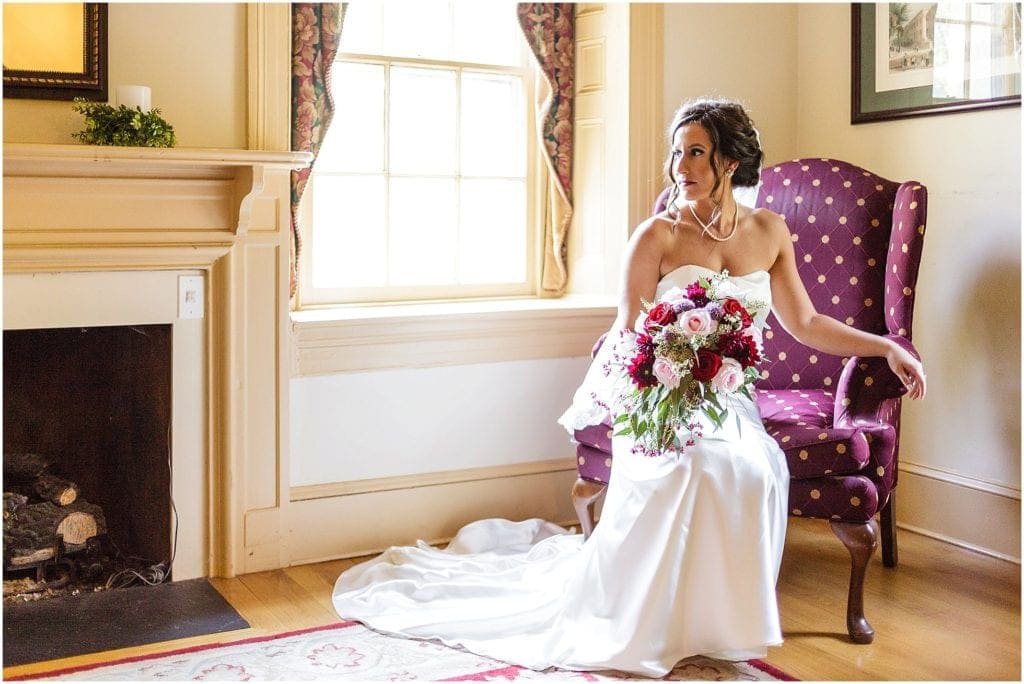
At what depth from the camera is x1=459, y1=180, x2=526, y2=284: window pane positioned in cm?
439

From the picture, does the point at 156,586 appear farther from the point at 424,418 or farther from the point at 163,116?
the point at 163,116

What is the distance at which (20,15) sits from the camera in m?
3.20

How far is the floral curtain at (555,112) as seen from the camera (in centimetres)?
434

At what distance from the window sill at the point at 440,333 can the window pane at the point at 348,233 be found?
0.13m

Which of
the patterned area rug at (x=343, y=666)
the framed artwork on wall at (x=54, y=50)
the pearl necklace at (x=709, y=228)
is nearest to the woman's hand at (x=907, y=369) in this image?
the pearl necklace at (x=709, y=228)

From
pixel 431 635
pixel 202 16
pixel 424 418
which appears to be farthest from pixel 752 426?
pixel 202 16

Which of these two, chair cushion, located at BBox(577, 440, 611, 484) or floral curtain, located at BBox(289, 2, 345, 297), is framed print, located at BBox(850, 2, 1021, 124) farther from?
floral curtain, located at BBox(289, 2, 345, 297)

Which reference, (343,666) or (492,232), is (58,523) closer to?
(343,666)

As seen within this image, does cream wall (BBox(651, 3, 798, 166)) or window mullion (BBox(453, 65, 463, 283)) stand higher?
cream wall (BBox(651, 3, 798, 166))

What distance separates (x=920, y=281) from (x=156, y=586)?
2871mm

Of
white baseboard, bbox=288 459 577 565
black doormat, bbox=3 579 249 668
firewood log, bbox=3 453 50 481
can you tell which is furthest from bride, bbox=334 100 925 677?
firewood log, bbox=3 453 50 481

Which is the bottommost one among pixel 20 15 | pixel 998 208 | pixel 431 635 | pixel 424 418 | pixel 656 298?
pixel 431 635

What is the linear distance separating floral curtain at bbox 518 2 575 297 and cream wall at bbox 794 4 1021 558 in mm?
1117

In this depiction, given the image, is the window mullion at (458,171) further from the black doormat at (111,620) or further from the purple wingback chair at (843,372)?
the black doormat at (111,620)
